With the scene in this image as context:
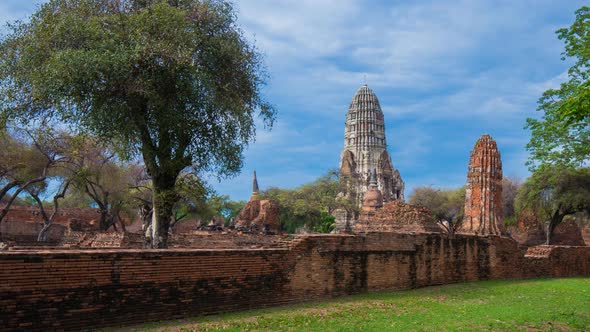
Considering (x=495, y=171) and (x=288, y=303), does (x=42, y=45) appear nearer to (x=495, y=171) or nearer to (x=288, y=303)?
(x=288, y=303)

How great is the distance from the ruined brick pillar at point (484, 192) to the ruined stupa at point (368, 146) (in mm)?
51449

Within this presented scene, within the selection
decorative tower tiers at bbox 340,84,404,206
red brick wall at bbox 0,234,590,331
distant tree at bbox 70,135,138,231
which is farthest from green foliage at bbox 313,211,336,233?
decorative tower tiers at bbox 340,84,404,206

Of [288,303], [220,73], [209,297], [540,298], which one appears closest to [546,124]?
[540,298]

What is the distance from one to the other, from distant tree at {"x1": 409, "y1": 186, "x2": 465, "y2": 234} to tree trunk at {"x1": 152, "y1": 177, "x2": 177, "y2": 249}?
3644cm

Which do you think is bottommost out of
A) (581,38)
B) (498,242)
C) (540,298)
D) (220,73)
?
(540,298)

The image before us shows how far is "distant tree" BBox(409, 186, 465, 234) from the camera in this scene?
48.1 m

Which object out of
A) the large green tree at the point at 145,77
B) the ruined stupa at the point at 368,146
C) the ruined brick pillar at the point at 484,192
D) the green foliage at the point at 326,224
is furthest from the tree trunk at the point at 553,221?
the ruined stupa at the point at 368,146

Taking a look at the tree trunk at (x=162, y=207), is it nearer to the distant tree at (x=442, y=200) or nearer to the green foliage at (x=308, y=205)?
the green foliage at (x=308, y=205)

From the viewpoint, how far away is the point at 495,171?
22031mm

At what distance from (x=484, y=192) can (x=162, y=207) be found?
14.2 metres

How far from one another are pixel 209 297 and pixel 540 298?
24.1ft

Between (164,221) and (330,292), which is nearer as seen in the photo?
(330,292)

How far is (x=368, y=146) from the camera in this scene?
77.4 metres

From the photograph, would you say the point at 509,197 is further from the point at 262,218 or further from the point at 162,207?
the point at 162,207
